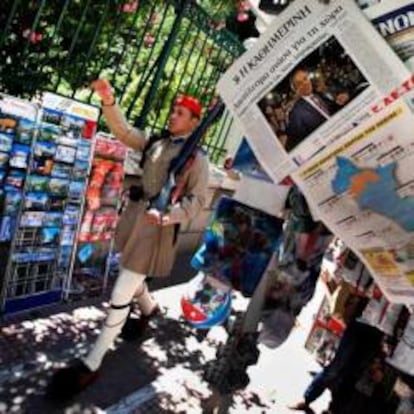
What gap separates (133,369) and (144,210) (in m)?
1.27

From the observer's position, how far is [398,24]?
1.50 metres

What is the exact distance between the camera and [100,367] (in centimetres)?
392

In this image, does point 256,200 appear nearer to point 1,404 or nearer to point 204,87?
point 1,404

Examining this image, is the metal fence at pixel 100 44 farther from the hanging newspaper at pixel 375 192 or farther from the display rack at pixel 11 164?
the hanging newspaper at pixel 375 192

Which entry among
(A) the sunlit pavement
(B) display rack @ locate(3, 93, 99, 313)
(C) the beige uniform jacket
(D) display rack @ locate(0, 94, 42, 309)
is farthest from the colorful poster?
(B) display rack @ locate(3, 93, 99, 313)

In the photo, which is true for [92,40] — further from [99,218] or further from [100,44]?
[99,218]

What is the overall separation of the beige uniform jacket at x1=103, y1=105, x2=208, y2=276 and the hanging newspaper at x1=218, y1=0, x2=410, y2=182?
165cm

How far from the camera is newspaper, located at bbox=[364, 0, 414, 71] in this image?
4.88 ft

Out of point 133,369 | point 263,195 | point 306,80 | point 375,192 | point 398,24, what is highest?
point 398,24

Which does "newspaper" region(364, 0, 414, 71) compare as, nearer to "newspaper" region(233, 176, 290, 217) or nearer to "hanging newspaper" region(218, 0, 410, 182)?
"hanging newspaper" region(218, 0, 410, 182)

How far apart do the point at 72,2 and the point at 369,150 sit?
368 centimetres

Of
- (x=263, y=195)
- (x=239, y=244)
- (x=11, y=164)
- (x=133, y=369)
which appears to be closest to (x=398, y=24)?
(x=263, y=195)

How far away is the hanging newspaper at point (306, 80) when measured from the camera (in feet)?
5.08

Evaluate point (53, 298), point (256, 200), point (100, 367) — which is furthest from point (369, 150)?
point (53, 298)
